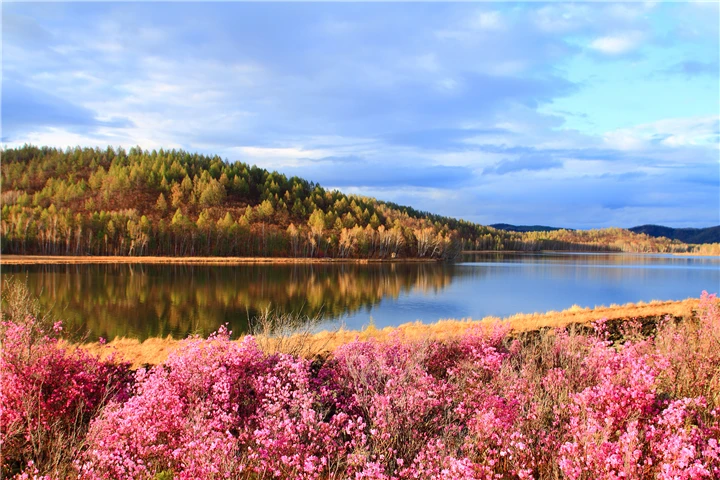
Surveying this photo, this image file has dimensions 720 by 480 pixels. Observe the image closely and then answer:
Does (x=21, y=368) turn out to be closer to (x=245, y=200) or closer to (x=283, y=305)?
(x=283, y=305)

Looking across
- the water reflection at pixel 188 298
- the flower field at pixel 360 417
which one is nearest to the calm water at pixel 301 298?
the water reflection at pixel 188 298

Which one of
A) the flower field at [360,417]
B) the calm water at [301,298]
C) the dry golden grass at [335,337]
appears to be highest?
the flower field at [360,417]

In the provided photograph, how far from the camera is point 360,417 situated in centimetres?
589

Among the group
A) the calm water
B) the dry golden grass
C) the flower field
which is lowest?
the calm water

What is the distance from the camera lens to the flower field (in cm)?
524

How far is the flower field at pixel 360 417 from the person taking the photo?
5238mm

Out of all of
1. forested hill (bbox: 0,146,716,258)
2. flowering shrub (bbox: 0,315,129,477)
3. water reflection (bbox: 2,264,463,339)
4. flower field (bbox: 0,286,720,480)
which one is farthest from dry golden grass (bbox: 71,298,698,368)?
forested hill (bbox: 0,146,716,258)

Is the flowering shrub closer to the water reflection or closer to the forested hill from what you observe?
the water reflection

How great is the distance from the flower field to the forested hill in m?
93.9

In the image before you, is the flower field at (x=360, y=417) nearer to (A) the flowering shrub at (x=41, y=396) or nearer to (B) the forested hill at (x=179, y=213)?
(A) the flowering shrub at (x=41, y=396)

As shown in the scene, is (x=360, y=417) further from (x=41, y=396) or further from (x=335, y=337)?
(x=335, y=337)

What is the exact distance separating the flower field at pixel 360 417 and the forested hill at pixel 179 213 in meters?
93.9

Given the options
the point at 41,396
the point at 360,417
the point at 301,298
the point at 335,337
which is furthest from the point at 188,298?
the point at 360,417

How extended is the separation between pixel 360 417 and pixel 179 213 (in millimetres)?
108546
